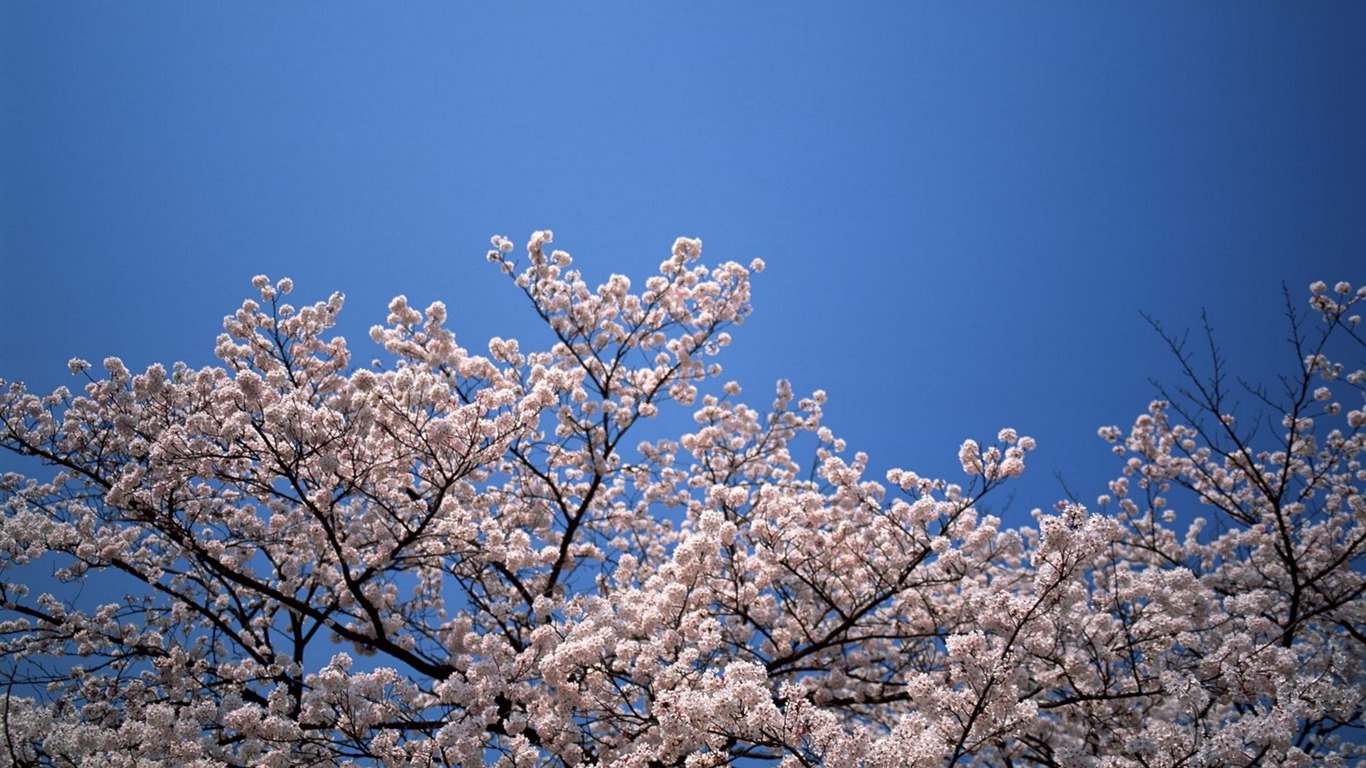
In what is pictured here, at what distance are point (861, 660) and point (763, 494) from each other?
2397mm

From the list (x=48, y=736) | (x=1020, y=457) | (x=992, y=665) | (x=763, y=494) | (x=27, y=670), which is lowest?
(x=992, y=665)

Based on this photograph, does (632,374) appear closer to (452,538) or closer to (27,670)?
(452,538)

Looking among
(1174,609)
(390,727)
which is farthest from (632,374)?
(1174,609)

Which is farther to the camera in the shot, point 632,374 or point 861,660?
point 632,374

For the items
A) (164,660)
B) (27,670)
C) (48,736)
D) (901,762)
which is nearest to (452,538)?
(164,660)

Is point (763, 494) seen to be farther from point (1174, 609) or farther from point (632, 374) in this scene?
point (1174, 609)

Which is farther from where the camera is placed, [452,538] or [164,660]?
[452,538]

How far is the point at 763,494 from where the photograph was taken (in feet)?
30.7

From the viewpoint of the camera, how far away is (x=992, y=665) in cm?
467

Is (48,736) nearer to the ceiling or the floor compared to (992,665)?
nearer to the ceiling

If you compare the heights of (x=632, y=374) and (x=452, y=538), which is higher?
(x=632, y=374)

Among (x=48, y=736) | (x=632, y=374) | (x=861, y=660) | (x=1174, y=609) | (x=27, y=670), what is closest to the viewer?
(x=48, y=736)

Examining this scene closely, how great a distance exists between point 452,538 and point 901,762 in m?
5.61

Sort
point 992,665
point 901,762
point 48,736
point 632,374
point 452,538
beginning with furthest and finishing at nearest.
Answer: point 632,374
point 452,538
point 48,736
point 992,665
point 901,762
